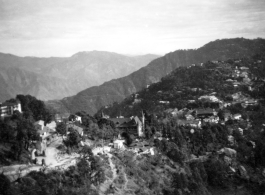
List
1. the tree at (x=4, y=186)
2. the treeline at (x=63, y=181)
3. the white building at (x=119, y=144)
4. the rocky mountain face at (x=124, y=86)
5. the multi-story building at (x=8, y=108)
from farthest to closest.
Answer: the rocky mountain face at (x=124, y=86), the white building at (x=119, y=144), the multi-story building at (x=8, y=108), the treeline at (x=63, y=181), the tree at (x=4, y=186)

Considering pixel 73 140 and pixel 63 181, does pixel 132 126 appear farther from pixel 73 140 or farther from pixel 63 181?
pixel 63 181

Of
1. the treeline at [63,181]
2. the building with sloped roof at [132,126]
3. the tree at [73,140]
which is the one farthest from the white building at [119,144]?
the treeline at [63,181]

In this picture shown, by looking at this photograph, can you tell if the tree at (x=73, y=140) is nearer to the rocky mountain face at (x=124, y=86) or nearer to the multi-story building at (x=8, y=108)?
the multi-story building at (x=8, y=108)

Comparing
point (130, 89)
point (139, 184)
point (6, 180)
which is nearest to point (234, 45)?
point (130, 89)

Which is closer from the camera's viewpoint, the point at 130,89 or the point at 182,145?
the point at 182,145

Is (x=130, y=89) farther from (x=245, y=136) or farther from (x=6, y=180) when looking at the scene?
(x=6, y=180)

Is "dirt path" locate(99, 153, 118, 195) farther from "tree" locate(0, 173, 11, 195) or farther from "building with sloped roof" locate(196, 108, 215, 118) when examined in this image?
"building with sloped roof" locate(196, 108, 215, 118)

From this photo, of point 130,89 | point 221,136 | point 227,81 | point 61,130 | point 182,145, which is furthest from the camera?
point 130,89

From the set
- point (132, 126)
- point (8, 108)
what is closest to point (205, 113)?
point (132, 126)

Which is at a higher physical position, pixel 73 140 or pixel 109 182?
pixel 73 140

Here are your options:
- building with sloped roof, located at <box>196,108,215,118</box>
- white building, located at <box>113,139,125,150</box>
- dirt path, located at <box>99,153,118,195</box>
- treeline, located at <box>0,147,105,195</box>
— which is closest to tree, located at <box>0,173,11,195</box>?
treeline, located at <box>0,147,105,195</box>

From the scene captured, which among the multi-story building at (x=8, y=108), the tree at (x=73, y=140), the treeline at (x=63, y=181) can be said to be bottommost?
the treeline at (x=63, y=181)
